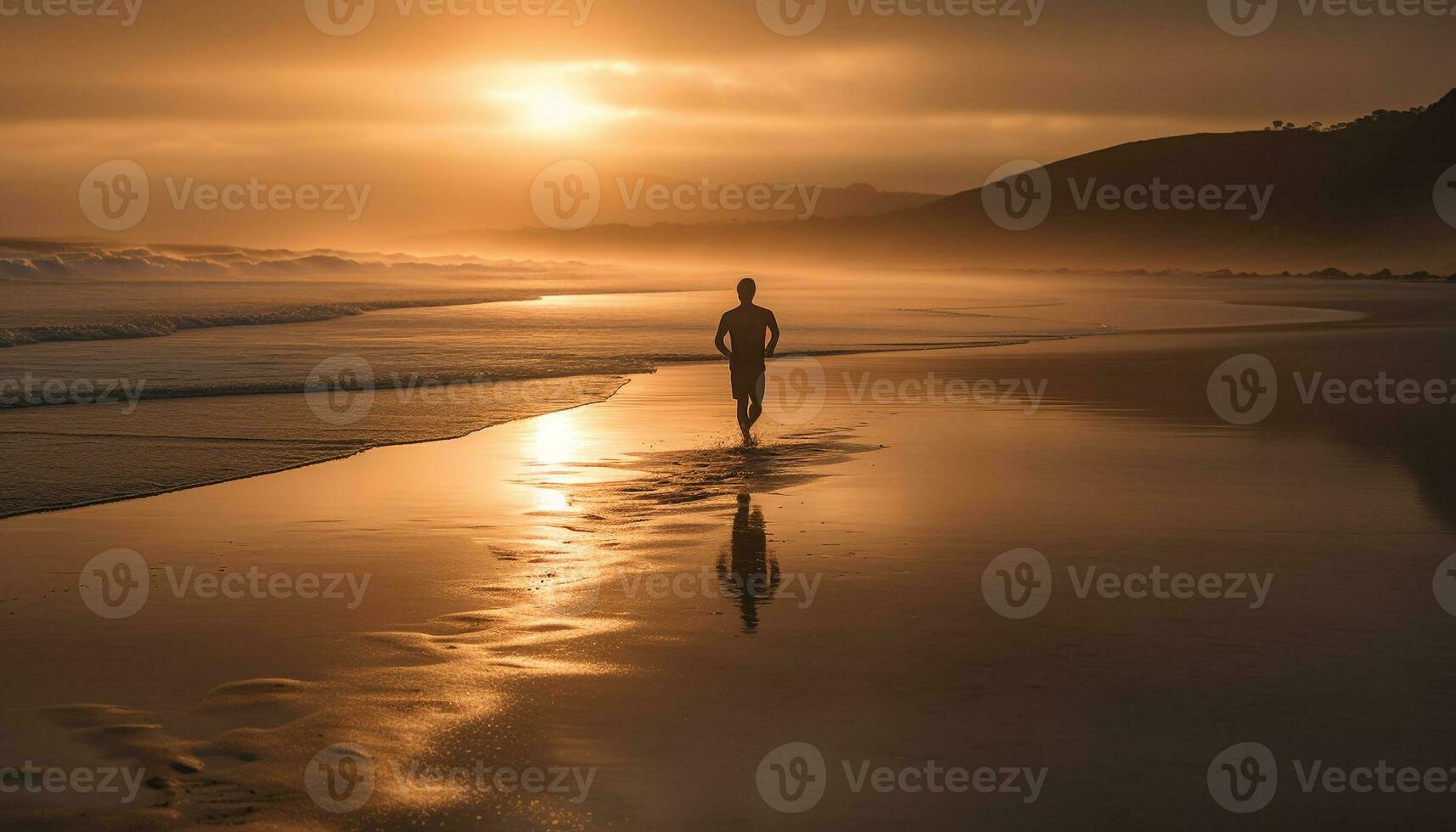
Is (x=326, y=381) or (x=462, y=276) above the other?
(x=462, y=276)

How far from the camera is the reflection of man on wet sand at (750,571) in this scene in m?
7.37

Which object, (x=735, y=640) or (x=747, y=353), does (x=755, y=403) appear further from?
(x=735, y=640)

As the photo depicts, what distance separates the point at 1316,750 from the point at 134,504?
8810mm

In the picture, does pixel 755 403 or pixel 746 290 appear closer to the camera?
pixel 746 290

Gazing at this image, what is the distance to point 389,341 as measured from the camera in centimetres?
2978

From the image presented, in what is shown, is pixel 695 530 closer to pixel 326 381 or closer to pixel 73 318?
pixel 326 381

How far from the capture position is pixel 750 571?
8188 mm

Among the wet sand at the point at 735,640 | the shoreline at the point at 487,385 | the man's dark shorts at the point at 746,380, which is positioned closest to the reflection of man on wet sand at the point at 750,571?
the wet sand at the point at 735,640

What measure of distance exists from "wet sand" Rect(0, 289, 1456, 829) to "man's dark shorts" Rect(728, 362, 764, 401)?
145cm

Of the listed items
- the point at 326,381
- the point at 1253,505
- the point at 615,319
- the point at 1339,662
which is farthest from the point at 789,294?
the point at 1339,662

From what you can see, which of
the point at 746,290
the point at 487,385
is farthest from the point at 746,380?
the point at 487,385

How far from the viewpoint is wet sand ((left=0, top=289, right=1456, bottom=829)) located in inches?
191

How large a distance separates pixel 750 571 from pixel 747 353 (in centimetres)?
638

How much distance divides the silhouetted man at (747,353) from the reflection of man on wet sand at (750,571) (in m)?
4.35
